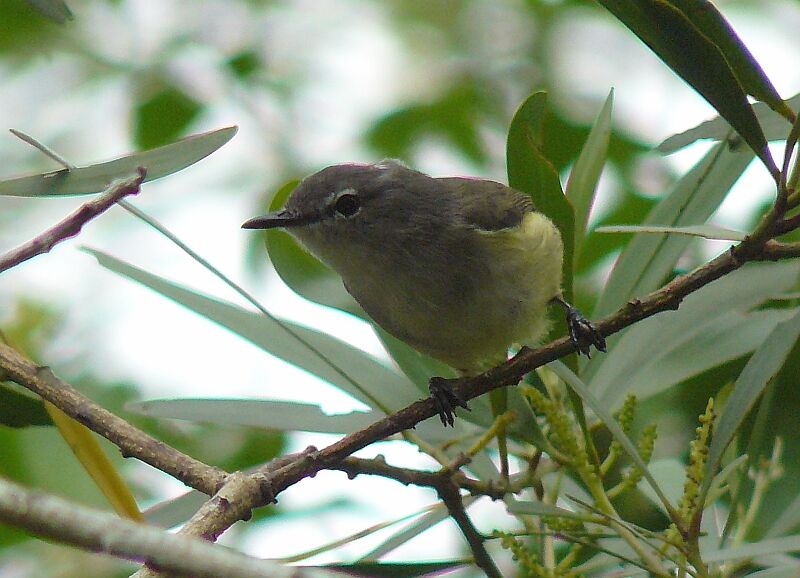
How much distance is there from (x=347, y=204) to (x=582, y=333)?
1.07 m

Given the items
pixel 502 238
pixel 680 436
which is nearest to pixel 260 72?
pixel 502 238

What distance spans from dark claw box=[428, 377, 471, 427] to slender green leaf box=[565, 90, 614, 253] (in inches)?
20.9

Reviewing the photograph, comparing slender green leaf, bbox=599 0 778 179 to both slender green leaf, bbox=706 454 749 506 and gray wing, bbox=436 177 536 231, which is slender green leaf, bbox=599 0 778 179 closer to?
slender green leaf, bbox=706 454 749 506

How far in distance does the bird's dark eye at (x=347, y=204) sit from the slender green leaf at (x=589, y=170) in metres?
0.85

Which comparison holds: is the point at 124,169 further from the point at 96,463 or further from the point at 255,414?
the point at 255,414

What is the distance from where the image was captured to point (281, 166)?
5.09 metres

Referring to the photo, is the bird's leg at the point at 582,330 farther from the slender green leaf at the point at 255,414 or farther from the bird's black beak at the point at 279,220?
the bird's black beak at the point at 279,220

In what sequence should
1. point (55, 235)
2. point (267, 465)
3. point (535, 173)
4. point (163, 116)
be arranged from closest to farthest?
point (55, 235)
point (267, 465)
point (535, 173)
point (163, 116)

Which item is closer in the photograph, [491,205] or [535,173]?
[535,173]

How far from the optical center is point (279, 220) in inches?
122

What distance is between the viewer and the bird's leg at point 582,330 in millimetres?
2318

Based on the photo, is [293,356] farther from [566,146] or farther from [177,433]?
[566,146]

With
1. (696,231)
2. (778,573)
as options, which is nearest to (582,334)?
(696,231)

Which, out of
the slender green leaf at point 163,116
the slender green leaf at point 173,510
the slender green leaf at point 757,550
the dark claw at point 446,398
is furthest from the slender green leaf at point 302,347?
the slender green leaf at point 163,116
